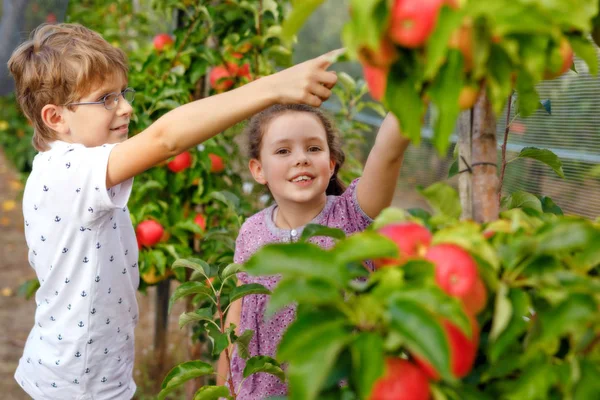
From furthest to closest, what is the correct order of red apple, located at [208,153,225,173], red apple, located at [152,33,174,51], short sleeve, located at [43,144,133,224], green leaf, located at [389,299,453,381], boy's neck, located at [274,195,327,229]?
red apple, located at [152,33,174,51] < red apple, located at [208,153,225,173] < boy's neck, located at [274,195,327,229] < short sleeve, located at [43,144,133,224] < green leaf, located at [389,299,453,381]

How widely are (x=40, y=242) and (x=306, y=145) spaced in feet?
2.27

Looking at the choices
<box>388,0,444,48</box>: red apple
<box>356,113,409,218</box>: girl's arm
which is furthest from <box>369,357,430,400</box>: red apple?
<box>356,113,409,218</box>: girl's arm

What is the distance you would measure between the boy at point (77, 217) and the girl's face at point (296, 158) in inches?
12.7

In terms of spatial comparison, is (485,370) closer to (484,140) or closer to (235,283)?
(484,140)

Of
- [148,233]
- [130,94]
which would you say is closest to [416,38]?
[130,94]

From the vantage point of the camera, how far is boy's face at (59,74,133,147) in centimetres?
165

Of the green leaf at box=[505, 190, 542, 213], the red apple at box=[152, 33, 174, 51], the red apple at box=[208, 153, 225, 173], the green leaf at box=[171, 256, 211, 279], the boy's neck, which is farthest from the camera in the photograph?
the red apple at box=[152, 33, 174, 51]

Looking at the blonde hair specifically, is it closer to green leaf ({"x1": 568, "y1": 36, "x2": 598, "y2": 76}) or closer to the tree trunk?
the tree trunk

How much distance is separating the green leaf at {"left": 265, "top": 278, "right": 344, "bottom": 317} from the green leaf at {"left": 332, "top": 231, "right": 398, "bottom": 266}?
0.10ft

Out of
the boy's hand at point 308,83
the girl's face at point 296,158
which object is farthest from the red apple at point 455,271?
the girl's face at point 296,158

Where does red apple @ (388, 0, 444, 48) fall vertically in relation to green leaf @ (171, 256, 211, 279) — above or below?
above

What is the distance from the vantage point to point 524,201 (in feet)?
3.56

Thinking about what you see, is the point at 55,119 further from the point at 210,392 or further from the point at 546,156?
the point at 546,156

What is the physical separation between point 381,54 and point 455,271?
0.24 m
